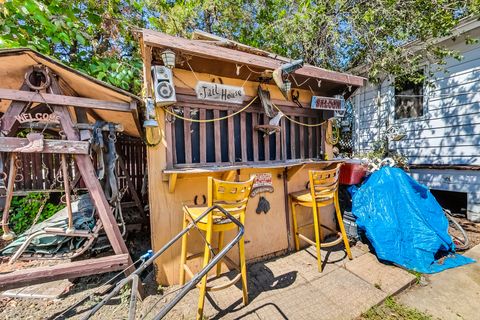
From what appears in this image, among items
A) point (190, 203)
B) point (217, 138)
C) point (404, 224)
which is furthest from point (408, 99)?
point (190, 203)

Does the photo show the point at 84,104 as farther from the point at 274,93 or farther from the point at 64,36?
the point at 274,93

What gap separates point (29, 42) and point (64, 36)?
0.47 meters

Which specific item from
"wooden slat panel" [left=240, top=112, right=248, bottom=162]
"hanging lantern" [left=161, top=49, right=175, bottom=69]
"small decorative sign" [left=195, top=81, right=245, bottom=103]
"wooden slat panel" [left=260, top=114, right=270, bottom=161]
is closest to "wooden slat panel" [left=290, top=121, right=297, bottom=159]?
"wooden slat panel" [left=260, top=114, right=270, bottom=161]

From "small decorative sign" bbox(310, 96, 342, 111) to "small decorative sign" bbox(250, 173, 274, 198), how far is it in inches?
59.1

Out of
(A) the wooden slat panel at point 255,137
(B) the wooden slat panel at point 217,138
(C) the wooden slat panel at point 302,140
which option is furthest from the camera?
(C) the wooden slat panel at point 302,140

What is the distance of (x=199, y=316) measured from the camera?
2059mm

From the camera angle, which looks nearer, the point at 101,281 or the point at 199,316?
the point at 199,316

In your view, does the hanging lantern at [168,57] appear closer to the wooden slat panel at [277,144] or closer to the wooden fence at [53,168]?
the wooden slat panel at [277,144]

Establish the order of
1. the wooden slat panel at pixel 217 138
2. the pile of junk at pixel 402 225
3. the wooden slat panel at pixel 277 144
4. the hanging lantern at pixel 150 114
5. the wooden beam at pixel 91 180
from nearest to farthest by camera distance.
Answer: the wooden beam at pixel 91 180 → the hanging lantern at pixel 150 114 → the pile of junk at pixel 402 225 → the wooden slat panel at pixel 217 138 → the wooden slat panel at pixel 277 144

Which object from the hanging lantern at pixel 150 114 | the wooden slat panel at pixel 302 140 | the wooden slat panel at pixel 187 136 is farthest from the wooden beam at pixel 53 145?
the wooden slat panel at pixel 302 140

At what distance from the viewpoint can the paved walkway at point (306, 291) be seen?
2207 millimetres

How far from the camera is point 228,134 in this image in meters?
3.12

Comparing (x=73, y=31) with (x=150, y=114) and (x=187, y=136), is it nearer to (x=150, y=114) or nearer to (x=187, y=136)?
(x=150, y=114)

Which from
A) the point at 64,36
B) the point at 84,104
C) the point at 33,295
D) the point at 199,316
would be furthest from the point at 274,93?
the point at 33,295
